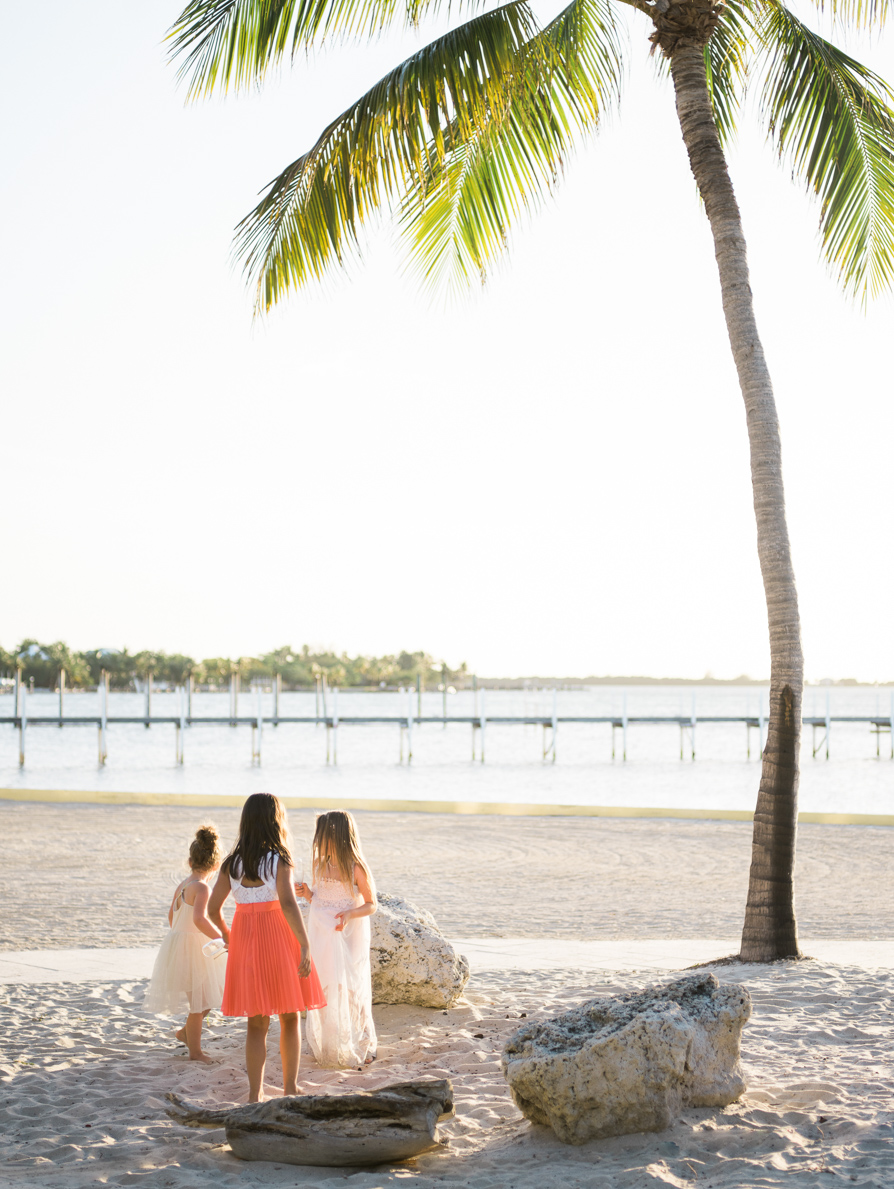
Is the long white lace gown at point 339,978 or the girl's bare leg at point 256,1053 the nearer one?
the girl's bare leg at point 256,1053

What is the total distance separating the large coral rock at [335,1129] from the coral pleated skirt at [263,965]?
19.2 inches

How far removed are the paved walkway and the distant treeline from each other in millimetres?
116017

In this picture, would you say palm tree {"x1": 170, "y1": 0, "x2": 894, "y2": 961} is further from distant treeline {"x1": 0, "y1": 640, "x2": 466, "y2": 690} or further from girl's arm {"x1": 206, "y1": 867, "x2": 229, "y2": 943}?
distant treeline {"x1": 0, "y1": 640, "x2": 466, "y2": 690}

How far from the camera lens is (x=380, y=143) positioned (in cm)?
791

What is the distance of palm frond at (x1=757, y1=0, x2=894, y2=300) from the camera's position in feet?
27.3

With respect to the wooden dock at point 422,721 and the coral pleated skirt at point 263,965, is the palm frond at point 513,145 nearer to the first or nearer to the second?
the coral pleated skirt at point 263,965

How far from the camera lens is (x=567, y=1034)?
4477 mm

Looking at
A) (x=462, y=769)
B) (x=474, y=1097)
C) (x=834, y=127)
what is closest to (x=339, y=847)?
(x=474, y=1097)

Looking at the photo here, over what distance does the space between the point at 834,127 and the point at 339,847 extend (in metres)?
6.72

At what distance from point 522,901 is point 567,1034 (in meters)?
7.44

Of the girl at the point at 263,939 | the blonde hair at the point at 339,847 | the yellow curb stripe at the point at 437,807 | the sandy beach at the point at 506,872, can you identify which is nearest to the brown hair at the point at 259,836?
the girl at the point at 263,939

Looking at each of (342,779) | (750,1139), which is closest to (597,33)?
(750,1139)

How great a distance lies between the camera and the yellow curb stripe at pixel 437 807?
19.3 m

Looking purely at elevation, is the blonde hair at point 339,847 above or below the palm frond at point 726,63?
below
